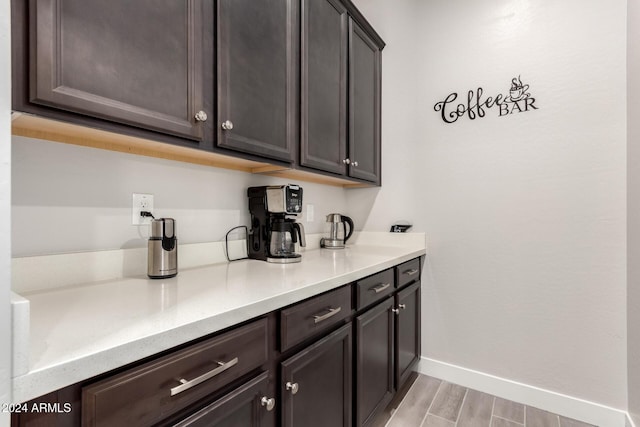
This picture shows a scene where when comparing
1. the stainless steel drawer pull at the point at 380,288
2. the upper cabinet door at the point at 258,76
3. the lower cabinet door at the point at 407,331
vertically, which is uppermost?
the upper cabinet door at the point at 258,76

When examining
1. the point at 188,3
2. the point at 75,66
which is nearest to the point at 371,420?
the point at 75,66

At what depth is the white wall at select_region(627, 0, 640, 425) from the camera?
4.71ft

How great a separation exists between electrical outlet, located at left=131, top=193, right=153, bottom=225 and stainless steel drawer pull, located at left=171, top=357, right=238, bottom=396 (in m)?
0.70

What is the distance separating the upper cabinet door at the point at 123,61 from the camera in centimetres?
71

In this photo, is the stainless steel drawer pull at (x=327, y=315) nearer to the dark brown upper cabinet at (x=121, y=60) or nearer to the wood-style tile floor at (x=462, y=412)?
the dark brown upper cabinet at (x=121, y=60)

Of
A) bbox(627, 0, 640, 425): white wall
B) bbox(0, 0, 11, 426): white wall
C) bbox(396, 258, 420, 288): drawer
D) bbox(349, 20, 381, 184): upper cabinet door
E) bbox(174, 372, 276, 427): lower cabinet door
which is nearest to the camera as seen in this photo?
bbox(0, 0, 11, 426): white wall

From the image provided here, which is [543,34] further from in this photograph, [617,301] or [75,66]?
[75,66]

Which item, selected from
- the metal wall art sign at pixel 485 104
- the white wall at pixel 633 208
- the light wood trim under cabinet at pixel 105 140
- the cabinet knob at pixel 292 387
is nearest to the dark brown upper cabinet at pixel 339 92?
the light wood trim under cabinet at pixel 105 140

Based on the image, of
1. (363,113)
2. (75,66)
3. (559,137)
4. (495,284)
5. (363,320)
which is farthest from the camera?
(363,113)

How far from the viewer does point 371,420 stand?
143 cm

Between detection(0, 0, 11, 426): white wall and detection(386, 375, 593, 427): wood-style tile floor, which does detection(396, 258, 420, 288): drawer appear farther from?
detection(0, 0, 11, 426): white wall

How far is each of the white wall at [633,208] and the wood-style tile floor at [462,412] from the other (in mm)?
409

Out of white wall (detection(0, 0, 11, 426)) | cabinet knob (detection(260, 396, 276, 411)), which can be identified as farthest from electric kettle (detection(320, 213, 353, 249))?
white wall (detection(0, 0, 11, 426))

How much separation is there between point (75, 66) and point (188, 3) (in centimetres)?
44
